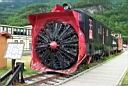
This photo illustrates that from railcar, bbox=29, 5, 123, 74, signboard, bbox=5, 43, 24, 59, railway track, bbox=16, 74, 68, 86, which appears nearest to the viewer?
signboard, bbox=5, 43, 24, 59

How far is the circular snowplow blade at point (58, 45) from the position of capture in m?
16.9

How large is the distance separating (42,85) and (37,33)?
15.5 feet

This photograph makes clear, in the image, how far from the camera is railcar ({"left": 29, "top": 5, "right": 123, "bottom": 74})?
16734 mm

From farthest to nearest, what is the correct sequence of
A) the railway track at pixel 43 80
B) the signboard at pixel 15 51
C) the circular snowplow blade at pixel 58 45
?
the circular snowplow blade at pixel 58 45, the railway track at pixel 43 80, the signboard at pixel 15 51

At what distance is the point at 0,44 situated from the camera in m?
19.2

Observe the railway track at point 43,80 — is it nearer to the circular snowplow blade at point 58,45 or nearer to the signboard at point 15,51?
the circular snowplow blade at point 58,45

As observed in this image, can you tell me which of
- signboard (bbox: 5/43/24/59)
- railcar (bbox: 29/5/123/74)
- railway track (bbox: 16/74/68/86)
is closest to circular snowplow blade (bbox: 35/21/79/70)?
railcar (bbox: 29/5/123/74)

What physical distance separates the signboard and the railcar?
437cm

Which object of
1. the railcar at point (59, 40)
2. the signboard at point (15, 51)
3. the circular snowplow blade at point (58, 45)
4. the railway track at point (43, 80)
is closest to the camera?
the signboard at point (15, 51)

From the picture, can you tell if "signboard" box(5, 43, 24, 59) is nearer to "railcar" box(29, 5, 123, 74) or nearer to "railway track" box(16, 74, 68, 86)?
"railway track" box(16, 74, 68, 86)

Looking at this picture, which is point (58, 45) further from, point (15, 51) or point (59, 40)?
point (15, 51)

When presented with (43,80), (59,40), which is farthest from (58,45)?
(43,80)

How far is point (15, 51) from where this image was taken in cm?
1262

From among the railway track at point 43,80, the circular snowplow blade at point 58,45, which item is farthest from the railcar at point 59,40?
the railway track at point 43,80
